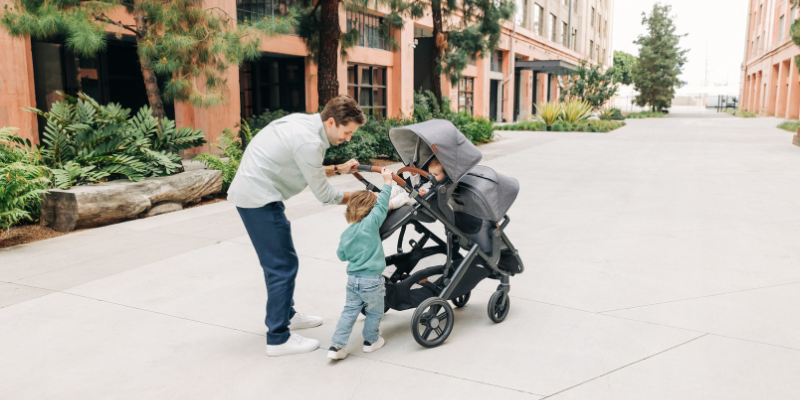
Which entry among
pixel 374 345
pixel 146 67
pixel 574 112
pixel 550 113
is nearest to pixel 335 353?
pixel 374 345

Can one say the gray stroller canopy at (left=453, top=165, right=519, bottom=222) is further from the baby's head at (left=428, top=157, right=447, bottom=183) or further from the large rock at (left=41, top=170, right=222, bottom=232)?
the large rock at (left=41, top=170, right=222, bottom=232)

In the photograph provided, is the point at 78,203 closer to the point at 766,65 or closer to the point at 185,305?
the point at 185,305

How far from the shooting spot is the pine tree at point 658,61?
53219 mm

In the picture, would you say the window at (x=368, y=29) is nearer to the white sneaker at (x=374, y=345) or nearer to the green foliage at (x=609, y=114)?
the green foliage at (x=609, y=114)

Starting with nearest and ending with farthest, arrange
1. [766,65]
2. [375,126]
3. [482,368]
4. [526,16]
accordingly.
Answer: [482,368] → [375,126] → [526,16] → [766,65]

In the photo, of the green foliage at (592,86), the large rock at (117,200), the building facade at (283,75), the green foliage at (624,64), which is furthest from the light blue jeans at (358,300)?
the green foliage at (624,64)

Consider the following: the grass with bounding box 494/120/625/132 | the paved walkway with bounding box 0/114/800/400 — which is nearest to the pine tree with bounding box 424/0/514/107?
the grass with bounding box 494/120/625/132

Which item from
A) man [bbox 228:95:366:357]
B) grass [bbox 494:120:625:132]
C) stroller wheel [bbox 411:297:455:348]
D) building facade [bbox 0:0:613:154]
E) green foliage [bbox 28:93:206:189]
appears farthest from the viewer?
grass [bbox 494:120:625:132]

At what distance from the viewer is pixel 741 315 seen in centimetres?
428

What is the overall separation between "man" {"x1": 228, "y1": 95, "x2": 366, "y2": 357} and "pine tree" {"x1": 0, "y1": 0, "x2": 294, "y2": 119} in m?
5.65

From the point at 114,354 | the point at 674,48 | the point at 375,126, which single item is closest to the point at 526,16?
the point at 674,48

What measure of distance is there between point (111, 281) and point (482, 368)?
3409mm

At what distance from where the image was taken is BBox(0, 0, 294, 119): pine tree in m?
7.96

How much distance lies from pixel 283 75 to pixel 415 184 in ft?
49.8
